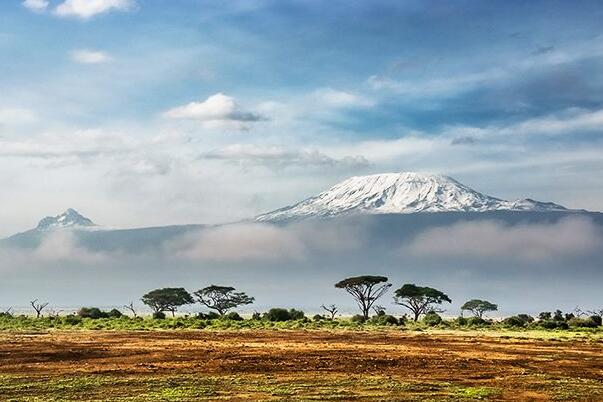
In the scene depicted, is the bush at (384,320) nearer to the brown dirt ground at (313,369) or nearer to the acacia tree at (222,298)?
the acacia tree at (222,298)

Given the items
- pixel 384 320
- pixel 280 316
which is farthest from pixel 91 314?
pixel 384 320

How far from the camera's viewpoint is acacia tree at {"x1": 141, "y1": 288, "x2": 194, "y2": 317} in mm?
148750

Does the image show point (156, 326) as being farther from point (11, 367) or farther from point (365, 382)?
point (365, 382)

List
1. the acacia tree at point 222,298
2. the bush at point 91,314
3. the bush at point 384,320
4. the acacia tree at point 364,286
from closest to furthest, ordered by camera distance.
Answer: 1. the bush at point 384,320
2. the bush at point 91,314
3. the acacia tree at point 364,286
4. the acacia tree at point 222,298

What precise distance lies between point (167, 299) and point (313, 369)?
11813 centimetres

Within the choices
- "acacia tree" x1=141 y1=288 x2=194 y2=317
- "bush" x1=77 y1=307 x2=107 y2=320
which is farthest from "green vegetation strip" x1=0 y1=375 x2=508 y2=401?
"acacia tree" x1=141 y1=288 x2=194 y2=317

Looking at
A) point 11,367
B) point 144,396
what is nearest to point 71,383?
point 144,396

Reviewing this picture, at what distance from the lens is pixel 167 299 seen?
149 m

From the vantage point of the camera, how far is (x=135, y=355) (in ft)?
137

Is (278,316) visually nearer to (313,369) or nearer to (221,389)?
(313,369)

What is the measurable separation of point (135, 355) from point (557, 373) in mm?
21699

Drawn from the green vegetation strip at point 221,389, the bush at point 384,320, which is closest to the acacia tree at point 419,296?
the bush at point 384,320

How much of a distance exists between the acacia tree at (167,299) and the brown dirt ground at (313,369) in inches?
3836

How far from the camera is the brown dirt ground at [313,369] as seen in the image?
27.4m
